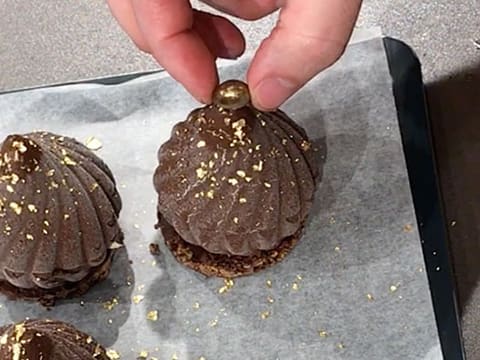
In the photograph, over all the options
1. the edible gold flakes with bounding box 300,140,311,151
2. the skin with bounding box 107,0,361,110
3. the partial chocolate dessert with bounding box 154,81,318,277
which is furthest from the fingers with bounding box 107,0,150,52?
the edible gold flakes with bounding box 300,140,311,151

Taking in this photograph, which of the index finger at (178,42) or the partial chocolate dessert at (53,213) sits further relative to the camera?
the partial chocolate dessert at (53,213)

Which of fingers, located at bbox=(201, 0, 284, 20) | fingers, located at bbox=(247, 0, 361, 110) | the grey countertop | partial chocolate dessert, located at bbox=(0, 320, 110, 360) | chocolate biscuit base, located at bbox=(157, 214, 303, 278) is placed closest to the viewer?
fingers, located at bbox=(247, 0, 361, 110)

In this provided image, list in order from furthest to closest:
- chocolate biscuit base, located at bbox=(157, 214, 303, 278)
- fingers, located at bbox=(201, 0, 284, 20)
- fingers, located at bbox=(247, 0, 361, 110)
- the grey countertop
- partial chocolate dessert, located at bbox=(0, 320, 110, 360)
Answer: the grey countertop → chocolate biscuit base, located at bbox=(157, 214, 303, 278) → fingers, located at bbox=(201, 0, 284, 20) → partial chocolate dessert, located at bbox=(0, 320, 110, 360) → fingers, located at bbox=(247, 0, 361, 110)

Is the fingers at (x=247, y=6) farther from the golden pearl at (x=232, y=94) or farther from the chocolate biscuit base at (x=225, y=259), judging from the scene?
the chocolate biscuit base at (x=225, y=259)

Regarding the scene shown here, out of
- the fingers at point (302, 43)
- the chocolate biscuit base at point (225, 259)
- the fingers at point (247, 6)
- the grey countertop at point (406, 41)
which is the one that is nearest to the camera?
the fingers at point (302, 43)

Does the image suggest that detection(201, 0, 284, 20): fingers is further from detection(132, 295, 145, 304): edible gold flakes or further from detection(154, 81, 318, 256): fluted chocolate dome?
detection(132, 295, 145, 304): edible gold flakes

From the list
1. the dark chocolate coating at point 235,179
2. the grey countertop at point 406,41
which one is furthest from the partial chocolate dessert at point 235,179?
the grey countertop at point 406,41

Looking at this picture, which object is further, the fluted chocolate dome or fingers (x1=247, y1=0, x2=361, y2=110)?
the fluted chocolate dome

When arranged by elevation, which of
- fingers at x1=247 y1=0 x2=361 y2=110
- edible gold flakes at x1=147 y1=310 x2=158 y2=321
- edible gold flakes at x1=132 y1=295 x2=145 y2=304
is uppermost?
fingers at x1=247 y1=0 x2=361 y2=110
